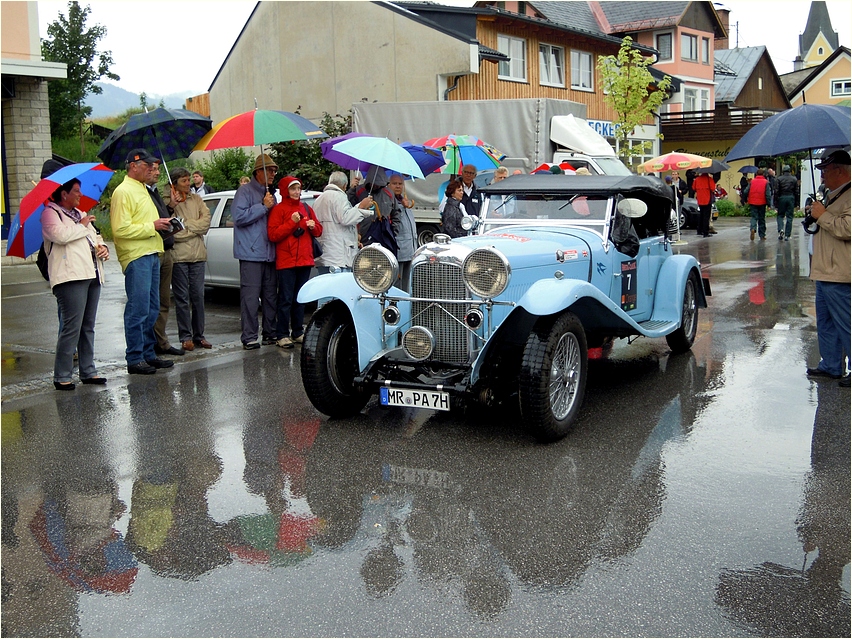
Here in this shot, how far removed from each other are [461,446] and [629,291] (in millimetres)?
2695

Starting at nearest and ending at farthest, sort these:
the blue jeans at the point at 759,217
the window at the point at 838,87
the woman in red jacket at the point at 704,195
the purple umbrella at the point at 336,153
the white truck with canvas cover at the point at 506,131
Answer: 1. the purple umbrella at the point at 336,153
2. the white truck with canvas cover at the point at 506,131
3. the blue jeans at the point at 759,217
4. the woman in red jacket at the point at 704,195
5. the window at the point at 838,87

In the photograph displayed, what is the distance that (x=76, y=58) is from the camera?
40.2m

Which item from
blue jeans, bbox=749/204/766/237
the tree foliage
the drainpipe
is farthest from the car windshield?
the drainpipe

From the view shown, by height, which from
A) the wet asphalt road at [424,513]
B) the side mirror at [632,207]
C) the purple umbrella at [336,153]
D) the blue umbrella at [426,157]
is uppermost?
the blue umbrella at [426,157]

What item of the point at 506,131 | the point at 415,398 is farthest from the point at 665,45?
the point at 415,398

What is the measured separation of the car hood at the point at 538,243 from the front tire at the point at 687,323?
1843 mm

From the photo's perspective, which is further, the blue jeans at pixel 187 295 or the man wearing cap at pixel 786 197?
the man wearing cap at pixel 786 197

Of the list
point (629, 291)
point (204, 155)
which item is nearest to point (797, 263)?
point (629, 291)

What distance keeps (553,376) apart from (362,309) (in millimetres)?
1504

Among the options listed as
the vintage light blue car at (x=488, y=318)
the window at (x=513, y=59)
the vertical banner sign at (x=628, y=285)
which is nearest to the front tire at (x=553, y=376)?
the vintage light blue car at (x=488, y=318)

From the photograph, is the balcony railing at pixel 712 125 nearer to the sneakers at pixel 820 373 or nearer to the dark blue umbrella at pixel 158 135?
the dark blue umbrella at pixel 158 135

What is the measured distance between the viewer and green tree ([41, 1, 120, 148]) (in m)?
37.9

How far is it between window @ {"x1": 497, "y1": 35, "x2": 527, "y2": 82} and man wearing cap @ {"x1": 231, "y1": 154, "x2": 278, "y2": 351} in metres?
19.3

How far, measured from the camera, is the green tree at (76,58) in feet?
124
